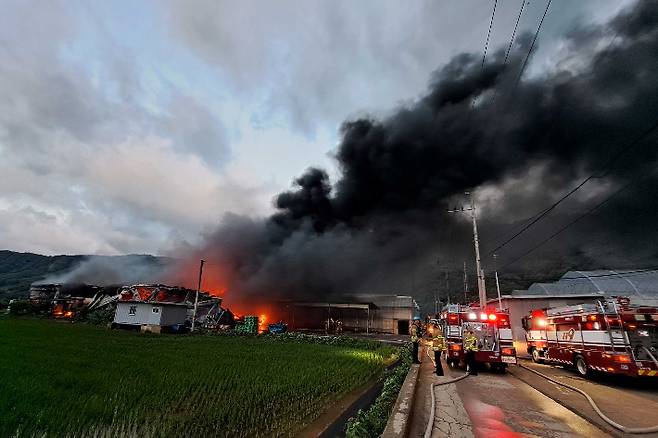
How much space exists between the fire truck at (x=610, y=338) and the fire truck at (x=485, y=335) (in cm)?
258

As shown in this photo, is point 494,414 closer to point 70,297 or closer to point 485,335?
point 485,335

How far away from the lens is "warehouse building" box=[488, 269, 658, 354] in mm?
28641

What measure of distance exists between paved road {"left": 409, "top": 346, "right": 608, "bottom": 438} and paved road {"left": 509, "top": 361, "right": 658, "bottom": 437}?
45 centimetres

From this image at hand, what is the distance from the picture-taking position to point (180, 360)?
1404cm

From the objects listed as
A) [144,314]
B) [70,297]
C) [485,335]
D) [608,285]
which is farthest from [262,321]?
[608,285]

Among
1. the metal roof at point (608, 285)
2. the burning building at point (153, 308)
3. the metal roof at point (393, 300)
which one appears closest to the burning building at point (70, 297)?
the burning building at point (153, 308)

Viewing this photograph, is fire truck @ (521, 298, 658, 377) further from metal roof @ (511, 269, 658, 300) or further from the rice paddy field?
metal roof @ (511, 269, 658, 300)

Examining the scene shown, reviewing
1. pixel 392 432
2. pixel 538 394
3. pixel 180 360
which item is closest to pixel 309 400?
pixel 392 432

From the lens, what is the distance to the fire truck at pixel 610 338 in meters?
11.1

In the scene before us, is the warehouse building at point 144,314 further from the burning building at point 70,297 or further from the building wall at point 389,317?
the building wall at point 389,317

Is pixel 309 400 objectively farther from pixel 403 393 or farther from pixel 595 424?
pixel 595 424

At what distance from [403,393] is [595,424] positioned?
4032 mm

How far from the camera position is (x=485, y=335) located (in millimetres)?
14367

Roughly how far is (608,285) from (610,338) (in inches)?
1255
